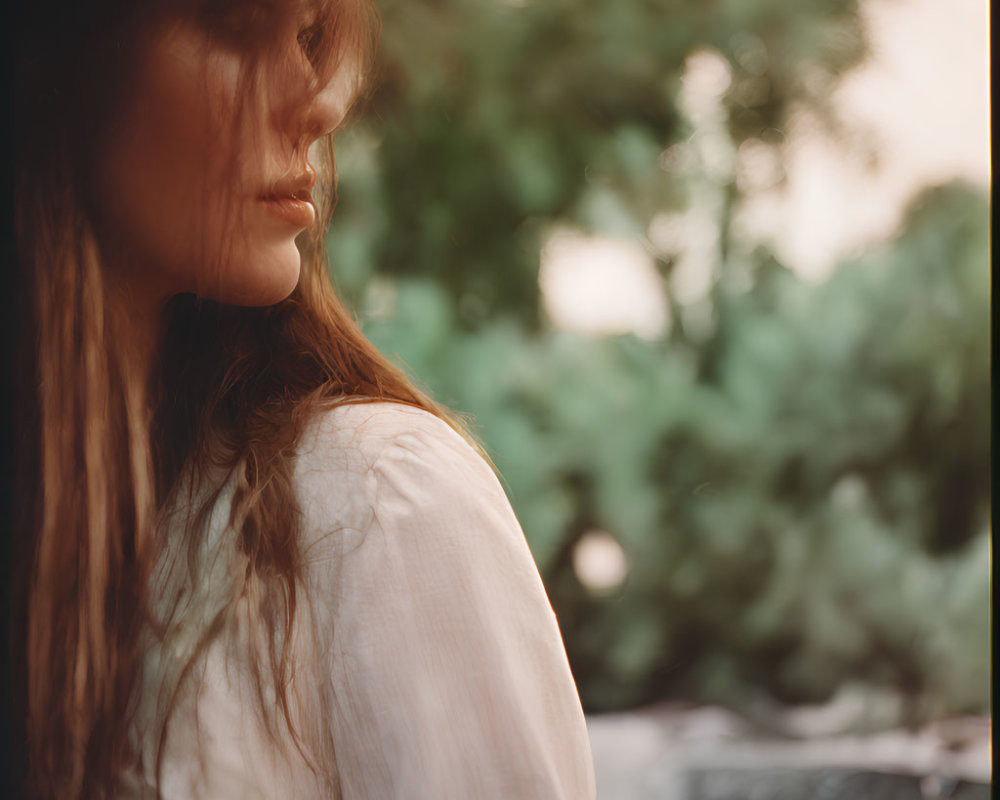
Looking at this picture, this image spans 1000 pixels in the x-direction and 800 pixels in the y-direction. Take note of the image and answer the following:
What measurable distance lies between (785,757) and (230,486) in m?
1.23

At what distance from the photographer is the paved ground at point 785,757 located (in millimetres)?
1314

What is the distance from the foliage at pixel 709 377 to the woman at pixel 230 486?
96 cm

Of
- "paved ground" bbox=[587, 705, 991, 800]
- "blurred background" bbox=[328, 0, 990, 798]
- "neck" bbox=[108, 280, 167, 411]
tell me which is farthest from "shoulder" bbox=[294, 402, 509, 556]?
"paved ground" bbox=[587, 705, 991, 800]

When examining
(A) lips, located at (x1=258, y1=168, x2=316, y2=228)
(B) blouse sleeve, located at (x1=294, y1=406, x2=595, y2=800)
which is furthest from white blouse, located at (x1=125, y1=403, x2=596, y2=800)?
A: (A) lips, located at (x1=258, y1=168, x2=316, y2=228)

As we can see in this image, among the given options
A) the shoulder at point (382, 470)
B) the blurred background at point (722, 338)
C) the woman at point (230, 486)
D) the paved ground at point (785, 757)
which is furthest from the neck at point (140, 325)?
the paved ground at point (785, 757)

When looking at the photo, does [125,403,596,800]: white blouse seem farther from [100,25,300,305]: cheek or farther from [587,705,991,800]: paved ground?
[587,705,991,800]: paved ground

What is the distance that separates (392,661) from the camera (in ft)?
1.04

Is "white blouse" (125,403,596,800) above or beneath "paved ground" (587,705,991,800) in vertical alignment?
above

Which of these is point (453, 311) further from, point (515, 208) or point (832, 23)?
point (832, 23)

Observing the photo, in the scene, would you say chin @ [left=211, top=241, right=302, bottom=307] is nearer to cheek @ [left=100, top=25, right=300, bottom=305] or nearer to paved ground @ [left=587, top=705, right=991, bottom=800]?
cheek @ [left=100, top=25, right=300, bottom=305]

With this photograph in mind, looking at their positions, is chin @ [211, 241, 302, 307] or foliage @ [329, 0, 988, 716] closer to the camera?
chin @ [211, 241, 302, 307]

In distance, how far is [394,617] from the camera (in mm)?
322

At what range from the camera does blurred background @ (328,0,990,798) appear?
137cm

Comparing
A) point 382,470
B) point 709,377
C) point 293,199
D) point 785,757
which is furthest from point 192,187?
point 785,757
